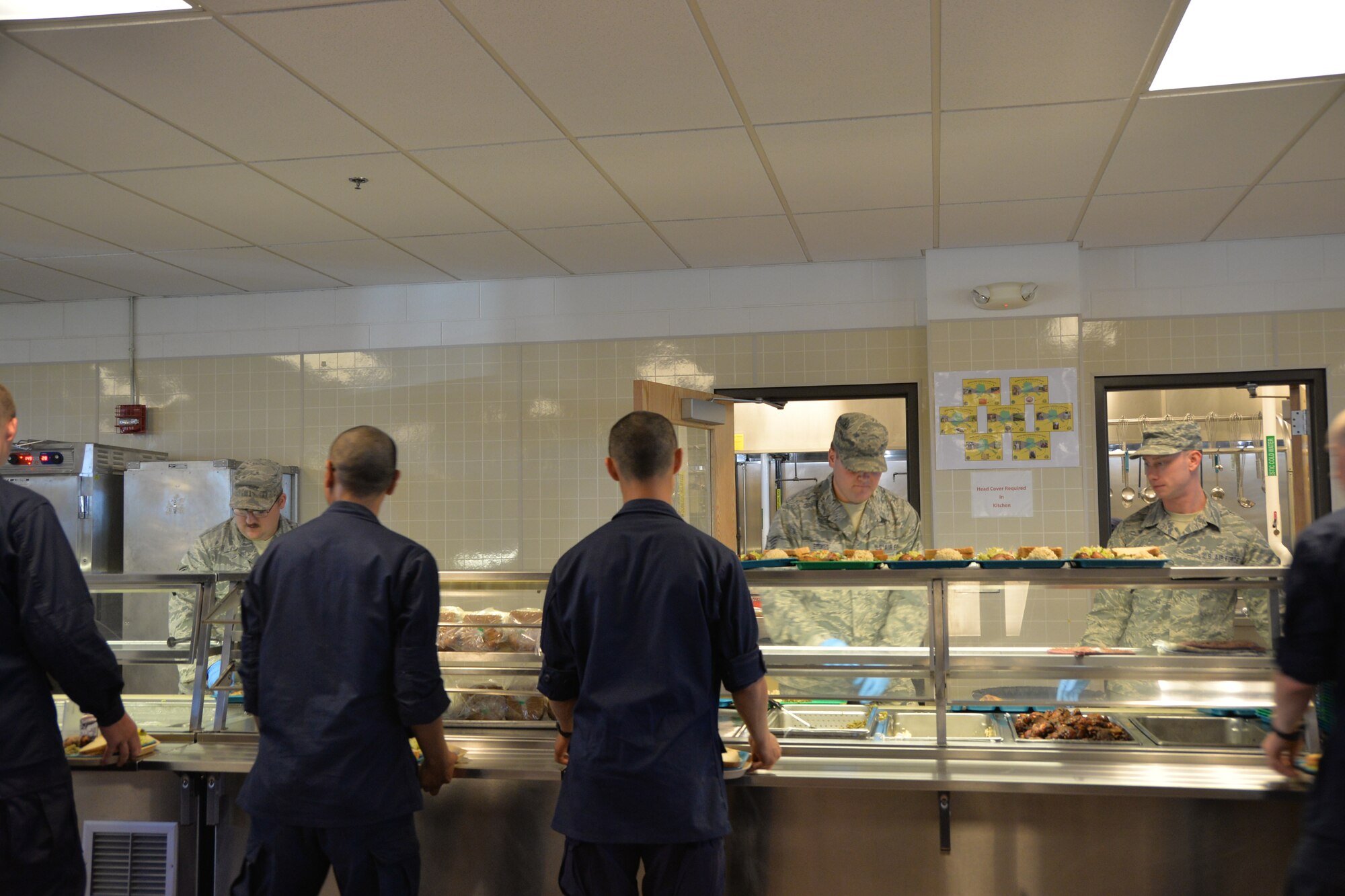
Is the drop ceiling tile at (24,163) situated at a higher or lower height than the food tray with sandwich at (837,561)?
higher

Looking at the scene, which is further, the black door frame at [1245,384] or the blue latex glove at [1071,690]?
the black door frame at [1245,384]

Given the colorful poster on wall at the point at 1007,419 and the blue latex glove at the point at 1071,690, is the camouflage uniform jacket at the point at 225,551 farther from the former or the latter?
the colorful poster on wall at the point at 1007,419

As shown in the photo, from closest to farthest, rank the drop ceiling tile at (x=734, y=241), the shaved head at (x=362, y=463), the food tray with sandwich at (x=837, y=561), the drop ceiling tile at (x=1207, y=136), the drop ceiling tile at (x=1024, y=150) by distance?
the shaved head at (x=362, y=463) < the food tray with sandwich at (x=837, y=561) < the drop ceiling tile at (x=1207, y=136) < the drop ceiling tile at (x=1024, y=150) < the drop ceiling tile at (x=734, y=241)

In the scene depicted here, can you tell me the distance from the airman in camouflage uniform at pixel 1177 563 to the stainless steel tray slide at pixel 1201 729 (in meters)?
0.30

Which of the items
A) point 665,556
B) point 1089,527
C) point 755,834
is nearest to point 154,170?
point 665,556

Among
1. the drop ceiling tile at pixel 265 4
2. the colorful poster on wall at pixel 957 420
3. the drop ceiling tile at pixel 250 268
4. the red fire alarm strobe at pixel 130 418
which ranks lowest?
the colorful poster on wall at pixel 957 420

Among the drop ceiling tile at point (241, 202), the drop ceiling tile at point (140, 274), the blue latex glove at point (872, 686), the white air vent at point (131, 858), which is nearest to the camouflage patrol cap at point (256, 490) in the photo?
the drop ceiling tile at point (241, 202)

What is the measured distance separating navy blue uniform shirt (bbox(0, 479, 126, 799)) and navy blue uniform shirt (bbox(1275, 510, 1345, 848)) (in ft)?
8.43

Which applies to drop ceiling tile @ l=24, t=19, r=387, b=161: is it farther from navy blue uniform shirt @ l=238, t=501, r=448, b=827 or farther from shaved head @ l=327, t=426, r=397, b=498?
navy blue uniform shirt @ l=238, t=501, r=448, b=827

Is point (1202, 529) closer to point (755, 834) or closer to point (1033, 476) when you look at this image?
point (1033, 476)

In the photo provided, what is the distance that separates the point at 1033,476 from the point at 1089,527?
15.3 inches

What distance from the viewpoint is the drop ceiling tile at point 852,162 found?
11.9 ft

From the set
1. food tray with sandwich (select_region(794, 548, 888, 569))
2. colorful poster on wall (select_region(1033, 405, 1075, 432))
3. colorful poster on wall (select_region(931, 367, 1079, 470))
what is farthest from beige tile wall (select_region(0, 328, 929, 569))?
food tray with sandwich (select_region(794, 548, 888, 569))

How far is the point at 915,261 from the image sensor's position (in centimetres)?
555
